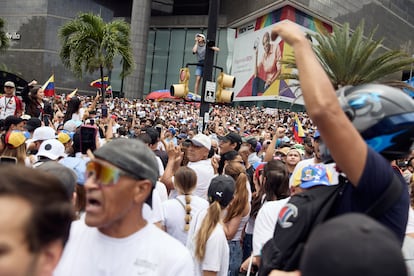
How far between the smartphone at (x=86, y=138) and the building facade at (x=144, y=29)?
40394 millimetres

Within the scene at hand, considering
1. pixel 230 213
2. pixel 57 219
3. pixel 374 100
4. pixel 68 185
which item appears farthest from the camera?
pixel 230 213

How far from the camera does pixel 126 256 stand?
2.16 metres

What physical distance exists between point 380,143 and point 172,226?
2.62m

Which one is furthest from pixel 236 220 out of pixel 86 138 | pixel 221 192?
pixel 86 138

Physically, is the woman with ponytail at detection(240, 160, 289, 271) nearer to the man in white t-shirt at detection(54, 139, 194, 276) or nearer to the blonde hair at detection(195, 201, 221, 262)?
the blonde hair at detection(195, 201, 221, 262)

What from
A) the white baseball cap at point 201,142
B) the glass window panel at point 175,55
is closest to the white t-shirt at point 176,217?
the white baseball cap at point 201,142

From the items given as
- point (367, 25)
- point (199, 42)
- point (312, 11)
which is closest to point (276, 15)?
point (312, 11)

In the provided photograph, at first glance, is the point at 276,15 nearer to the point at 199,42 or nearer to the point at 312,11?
the point at 312,11

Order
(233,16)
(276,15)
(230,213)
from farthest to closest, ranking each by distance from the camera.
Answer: (233,16), (276,15), (230,213)

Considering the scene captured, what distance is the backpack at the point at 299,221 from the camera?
179 cm

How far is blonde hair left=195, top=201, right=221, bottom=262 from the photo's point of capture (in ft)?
11.9

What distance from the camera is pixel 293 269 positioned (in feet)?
6.08

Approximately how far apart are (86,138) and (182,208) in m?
1.71

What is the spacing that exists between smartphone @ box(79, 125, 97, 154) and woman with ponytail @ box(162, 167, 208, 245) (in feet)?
4.84
